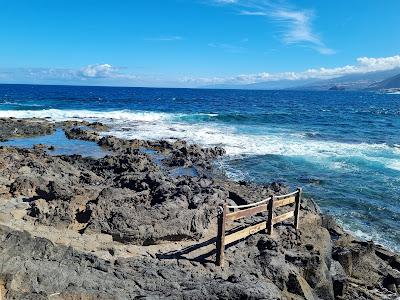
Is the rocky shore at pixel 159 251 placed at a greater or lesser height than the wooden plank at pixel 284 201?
lesser

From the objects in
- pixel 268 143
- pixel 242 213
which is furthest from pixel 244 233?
pixel 268 143

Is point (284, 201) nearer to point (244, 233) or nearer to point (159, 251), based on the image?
point (244, 233)

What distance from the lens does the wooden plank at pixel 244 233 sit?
10.4m

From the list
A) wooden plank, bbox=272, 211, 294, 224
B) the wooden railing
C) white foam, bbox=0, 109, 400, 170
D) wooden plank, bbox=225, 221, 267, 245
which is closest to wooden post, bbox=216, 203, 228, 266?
the wooden railing

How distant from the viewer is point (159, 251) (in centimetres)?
1048

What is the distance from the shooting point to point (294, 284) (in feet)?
32.8

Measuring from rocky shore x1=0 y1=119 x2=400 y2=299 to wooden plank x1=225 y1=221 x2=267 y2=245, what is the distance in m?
0.24

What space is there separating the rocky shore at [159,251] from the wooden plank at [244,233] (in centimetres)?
24

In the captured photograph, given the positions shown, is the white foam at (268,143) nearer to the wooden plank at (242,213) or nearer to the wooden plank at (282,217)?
the wooden plank at (282,217)

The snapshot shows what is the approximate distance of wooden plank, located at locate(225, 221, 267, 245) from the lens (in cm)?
1035

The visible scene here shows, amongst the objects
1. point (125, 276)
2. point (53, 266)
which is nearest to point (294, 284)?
point (125, 276)

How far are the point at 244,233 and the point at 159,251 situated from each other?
222 centimetres

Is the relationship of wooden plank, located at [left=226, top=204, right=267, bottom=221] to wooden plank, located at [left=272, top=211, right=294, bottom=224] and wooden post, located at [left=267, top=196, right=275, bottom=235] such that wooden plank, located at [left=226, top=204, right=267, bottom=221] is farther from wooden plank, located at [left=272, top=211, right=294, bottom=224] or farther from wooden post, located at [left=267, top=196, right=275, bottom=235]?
wooden plank, located at [left=272, top=211, right=294, bottom=224]

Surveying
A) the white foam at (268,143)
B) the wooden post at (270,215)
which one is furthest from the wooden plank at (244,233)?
the white foam at (268,143)
